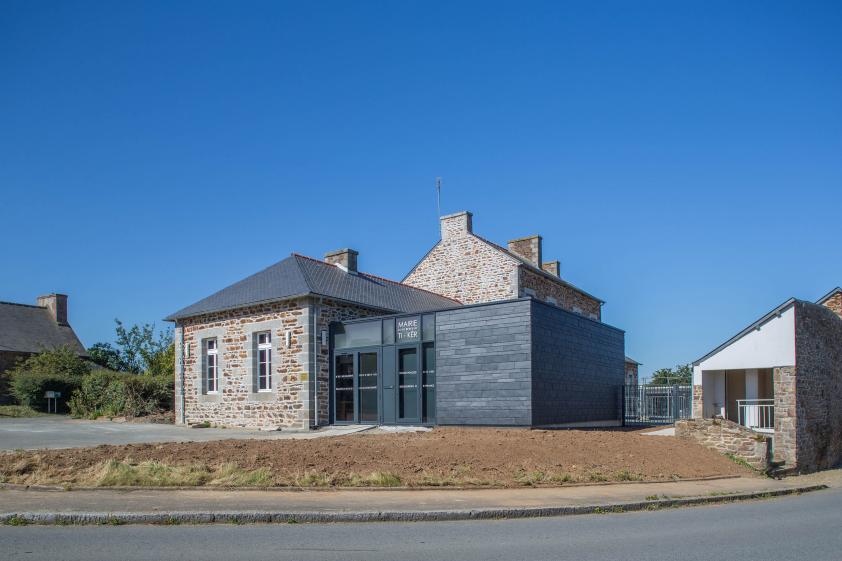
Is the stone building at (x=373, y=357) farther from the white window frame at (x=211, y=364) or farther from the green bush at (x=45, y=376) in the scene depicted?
the green bush at (x=45, y=376)

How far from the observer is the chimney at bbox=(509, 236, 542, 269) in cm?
3244

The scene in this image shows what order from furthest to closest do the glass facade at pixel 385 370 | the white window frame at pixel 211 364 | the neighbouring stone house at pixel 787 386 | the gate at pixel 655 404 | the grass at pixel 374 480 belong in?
the gate at pixel 655 404, the white window frame at pixel 211 364, the glass facade at pixel 385 370, the neighbouring stone house at pixel 787 386, the grass at pixel 374 480

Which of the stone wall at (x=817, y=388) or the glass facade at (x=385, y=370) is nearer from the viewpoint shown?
the glass facade at (x=385, y=370)

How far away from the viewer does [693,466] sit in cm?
1389

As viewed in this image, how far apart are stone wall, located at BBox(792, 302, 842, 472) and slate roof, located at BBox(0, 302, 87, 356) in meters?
38.2

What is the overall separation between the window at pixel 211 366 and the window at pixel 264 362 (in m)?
2.04

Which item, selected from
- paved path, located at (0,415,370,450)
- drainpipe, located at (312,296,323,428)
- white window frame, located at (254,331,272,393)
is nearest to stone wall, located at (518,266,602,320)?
drainpipe, located at (312,296,323,428)

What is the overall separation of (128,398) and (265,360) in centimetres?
881

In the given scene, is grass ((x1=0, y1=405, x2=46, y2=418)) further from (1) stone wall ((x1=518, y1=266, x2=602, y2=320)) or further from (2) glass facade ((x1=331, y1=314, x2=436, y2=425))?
(1) stone wall ((x1=518, y1=266, x2=602, y2=320))

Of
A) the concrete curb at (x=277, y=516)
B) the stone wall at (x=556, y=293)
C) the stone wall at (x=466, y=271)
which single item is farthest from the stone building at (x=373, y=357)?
the concrete curb at (x=277, y=516)

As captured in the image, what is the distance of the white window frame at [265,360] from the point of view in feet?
68.1

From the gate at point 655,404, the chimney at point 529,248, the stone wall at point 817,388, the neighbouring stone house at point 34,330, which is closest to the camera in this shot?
the stone wall at point 817,388

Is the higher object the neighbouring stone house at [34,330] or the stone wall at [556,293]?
the stone wall at [556,293]

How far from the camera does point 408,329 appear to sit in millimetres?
18953
